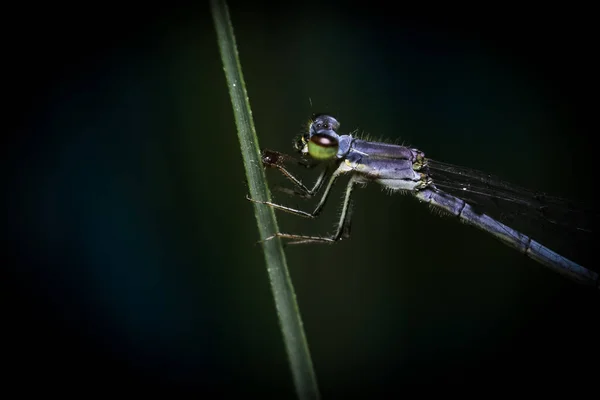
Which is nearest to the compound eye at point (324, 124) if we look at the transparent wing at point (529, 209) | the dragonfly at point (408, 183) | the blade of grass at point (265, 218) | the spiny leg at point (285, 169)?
the dragonfly at point (408, 183)

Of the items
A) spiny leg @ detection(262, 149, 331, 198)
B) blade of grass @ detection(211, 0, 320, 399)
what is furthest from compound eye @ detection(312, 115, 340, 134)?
blade of grass @ detection(211, 0, 320, 399)

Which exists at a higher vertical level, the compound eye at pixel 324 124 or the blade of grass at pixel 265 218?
the compound eye at pixel 324 124

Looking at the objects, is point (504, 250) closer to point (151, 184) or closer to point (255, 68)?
point (255, 68)

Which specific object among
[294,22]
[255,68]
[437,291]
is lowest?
[437,291]

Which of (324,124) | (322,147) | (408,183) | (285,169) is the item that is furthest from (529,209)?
(285,169)

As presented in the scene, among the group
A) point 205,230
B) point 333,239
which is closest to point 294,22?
point 205,230

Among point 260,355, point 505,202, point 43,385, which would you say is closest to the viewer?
point 505,202

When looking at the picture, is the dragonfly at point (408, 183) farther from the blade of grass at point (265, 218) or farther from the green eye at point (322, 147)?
the blade of grass at point (265, 218)

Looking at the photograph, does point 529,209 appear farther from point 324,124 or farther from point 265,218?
point 265,218
